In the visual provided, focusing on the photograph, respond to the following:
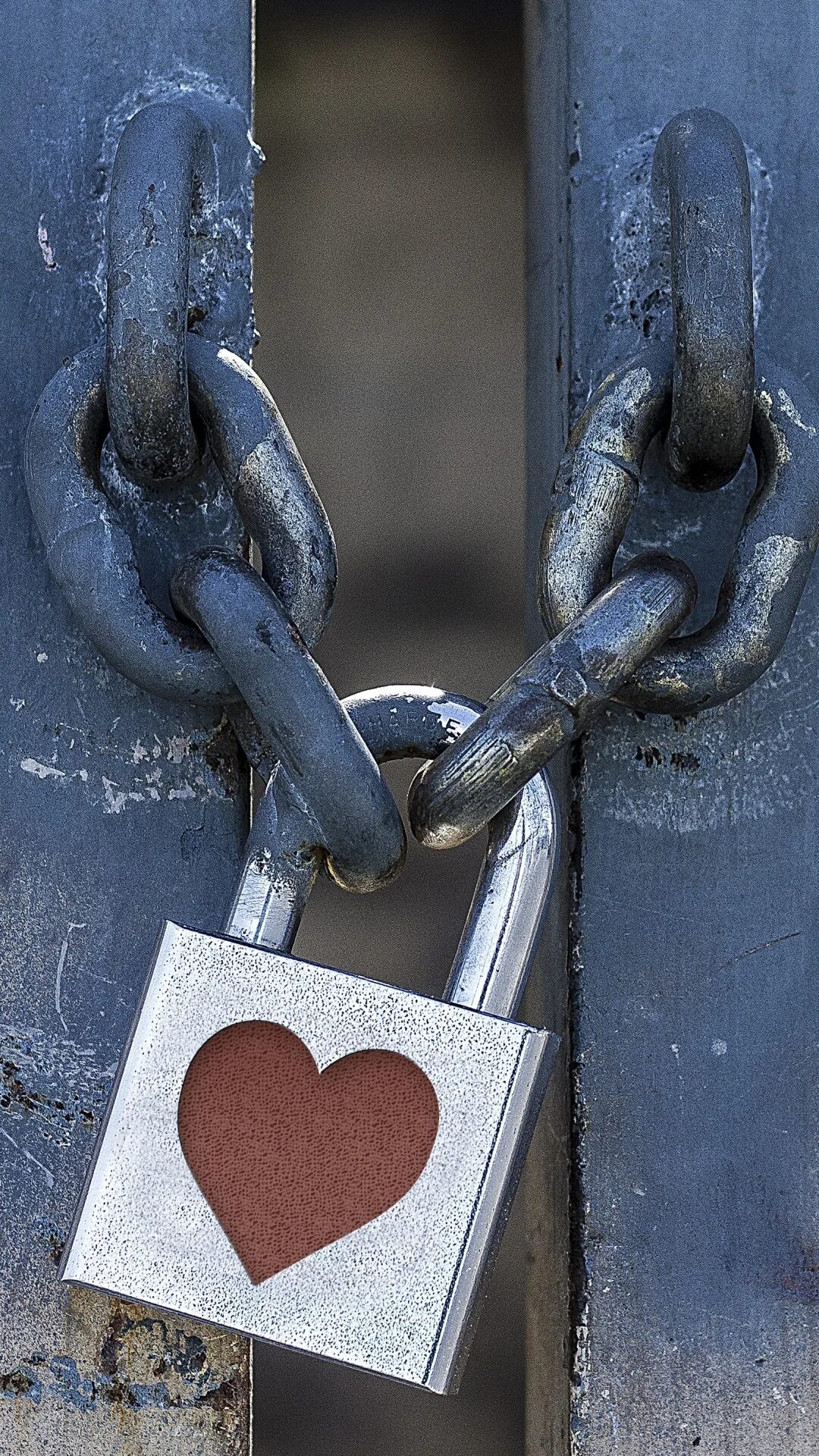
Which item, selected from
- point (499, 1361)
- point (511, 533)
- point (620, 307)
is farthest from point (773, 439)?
point (499, 1361)

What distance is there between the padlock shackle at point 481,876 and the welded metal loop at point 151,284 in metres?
0.15

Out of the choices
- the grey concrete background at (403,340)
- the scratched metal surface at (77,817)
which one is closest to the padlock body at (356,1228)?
the scratched metal surface at (77,817)

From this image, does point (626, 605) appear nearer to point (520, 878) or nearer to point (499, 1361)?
point (520, 878)

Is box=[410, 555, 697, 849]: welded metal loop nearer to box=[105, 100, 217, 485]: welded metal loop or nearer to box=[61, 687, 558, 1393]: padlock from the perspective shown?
box=[61, 687, 558, 1393]: padlock

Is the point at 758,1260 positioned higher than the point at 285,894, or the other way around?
the point at 285,894

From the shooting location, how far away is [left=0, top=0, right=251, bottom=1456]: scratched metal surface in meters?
0.63

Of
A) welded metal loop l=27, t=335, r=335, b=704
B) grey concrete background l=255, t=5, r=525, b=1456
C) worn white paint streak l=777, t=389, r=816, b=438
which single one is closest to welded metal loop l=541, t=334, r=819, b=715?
worn white paint streak l=777, t=389, r=816, b=438

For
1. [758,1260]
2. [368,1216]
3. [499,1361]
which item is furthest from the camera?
[499,1361]

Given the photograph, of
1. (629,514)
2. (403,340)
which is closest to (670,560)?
(629,514)

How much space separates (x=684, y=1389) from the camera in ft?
2.09

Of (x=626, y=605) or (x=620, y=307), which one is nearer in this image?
(x=626, y=605)

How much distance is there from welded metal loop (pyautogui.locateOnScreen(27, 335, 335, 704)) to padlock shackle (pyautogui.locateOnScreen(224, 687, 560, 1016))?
5cm

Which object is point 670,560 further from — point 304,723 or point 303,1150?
point 303,1150

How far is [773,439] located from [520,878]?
223 mm
